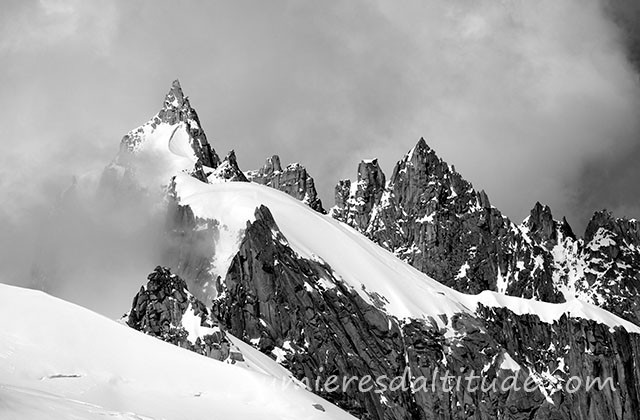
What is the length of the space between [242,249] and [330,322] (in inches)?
696

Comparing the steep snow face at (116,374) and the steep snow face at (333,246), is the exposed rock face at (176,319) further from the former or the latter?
the steep snow face at (333,246)

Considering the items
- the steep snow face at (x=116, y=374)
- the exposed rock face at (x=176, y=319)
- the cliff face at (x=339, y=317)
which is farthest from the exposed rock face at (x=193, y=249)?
the steep snow face at (x=116, y=374)

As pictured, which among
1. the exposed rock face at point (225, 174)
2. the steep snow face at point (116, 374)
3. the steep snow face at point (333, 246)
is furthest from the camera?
the exposed rock face at point (225, 174)

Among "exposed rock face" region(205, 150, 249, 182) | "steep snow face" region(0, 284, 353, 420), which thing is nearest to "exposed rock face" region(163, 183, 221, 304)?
"exposed rock face" region(205, 150, 249, 182)

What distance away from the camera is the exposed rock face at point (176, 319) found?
93.6 m

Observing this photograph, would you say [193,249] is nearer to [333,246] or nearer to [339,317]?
[339,317]

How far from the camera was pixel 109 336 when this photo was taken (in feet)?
178

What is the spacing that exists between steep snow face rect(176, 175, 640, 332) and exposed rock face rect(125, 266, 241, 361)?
42.9 metres

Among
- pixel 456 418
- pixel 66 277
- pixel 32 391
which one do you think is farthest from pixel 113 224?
pixel 32 391

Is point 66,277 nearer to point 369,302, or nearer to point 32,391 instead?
point 369,302

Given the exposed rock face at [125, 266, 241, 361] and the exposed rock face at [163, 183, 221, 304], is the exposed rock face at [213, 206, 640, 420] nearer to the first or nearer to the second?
the exposed rock face at [163, 183, 221, 304]

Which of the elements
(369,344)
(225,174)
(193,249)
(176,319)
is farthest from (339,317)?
(225,174)

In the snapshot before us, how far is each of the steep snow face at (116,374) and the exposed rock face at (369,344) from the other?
7390 centimetres

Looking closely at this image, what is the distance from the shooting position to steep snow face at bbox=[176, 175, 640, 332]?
157 m
